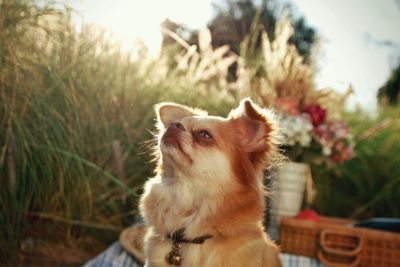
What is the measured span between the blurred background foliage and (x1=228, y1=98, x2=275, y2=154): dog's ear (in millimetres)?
891

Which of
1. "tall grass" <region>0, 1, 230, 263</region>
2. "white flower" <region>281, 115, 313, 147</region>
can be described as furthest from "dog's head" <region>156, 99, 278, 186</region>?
"white flower" <region>281, 115, 313, 147</region>

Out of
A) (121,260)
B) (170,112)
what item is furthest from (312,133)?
(170,112)

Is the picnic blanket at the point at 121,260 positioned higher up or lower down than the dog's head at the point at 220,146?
lower down

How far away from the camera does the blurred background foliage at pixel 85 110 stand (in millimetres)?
3557

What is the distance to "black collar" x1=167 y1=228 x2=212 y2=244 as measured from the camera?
2543mm

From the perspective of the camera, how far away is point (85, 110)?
4.11 m

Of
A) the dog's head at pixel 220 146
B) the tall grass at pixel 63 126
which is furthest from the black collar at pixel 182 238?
the tall grass at pixel 63 126

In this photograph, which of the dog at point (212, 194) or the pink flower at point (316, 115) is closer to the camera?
the dog at point (212, 194)

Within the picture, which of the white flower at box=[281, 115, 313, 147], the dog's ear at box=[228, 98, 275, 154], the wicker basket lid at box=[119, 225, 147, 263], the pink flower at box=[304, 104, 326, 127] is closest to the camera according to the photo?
the dog's ear at box=[228, 98, 275, 154]

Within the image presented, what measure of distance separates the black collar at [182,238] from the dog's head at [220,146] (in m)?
0.27

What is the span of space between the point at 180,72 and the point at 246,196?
3.56 m

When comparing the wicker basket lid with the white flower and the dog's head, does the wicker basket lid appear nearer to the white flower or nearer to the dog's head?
the dog's head

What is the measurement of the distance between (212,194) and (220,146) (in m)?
0.25

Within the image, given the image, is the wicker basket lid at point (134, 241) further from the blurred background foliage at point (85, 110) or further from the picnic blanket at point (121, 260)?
the blurred background foliage at point (85, 110)
